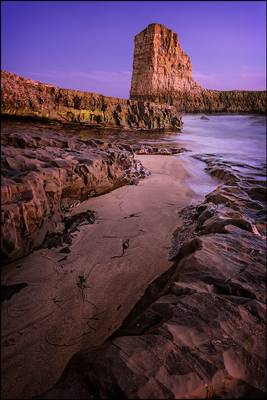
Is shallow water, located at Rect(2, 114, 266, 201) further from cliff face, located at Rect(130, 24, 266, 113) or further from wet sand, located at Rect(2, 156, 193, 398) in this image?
cliff face, located at Rect(130, 24, 266, 113)

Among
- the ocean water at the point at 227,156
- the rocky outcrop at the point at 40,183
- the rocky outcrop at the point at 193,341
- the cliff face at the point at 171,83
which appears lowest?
the rocky outcrop at the point at 193,341

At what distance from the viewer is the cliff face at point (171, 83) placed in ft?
88.2

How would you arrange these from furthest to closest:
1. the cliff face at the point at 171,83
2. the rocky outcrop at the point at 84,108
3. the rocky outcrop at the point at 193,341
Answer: the cliff face at the point at 171,83 < the rocky outcrop at the point at 84,108 < the rocky outcrop at the point at 193,341

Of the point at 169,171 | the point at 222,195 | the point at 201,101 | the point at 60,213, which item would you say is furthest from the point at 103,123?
the point at 201,101

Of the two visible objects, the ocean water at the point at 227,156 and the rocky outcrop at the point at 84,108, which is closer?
the rocky outcrop at the point at 84,108

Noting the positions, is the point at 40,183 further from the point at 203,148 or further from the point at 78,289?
the point at 203,148

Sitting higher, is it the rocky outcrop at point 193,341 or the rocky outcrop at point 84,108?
the rocky outcrop at point 84,108

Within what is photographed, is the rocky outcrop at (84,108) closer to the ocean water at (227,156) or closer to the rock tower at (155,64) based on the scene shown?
the ocean water at (227,156)

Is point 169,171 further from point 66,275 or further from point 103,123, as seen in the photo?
point 66,275

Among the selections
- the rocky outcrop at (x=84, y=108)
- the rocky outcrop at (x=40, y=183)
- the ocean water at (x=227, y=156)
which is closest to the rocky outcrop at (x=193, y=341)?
the rocky outcrop at (x=40, y=183)

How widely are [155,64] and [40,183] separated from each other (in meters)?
28.4

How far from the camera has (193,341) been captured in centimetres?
112

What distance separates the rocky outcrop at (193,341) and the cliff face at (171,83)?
25.8 meters

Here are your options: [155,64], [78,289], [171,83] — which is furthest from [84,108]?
[171,83]
